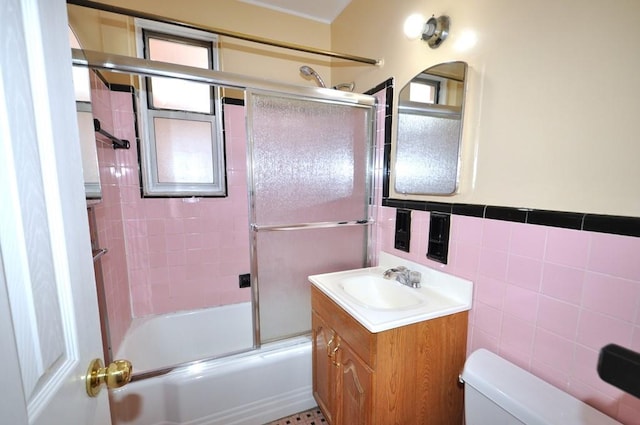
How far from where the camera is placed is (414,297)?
128 centimetres

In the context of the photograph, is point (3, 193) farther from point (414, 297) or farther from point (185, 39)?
point (185, 39)

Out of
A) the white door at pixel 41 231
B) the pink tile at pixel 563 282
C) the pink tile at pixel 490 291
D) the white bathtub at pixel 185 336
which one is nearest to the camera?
the white door at pixel 41 231

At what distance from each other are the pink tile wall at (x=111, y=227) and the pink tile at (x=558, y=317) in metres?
2.06

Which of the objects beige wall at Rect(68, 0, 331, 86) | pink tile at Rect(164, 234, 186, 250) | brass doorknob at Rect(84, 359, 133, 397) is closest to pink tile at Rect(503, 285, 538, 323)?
brass doorknob at Rect(84, 359, 133, 397)

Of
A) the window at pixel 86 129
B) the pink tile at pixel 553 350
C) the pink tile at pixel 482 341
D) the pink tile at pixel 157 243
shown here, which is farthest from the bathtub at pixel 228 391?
the pink tile at pixel 553 350

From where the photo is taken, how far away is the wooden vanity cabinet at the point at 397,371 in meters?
1.02

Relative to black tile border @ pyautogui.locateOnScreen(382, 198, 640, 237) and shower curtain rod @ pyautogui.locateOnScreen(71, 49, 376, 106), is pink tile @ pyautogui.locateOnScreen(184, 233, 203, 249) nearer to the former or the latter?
shower curtain rod @ pyautogui.locateOnScreen(71, 49, 376, 106)

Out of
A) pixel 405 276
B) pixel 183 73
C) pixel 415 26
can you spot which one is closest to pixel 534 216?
pixel 405 276

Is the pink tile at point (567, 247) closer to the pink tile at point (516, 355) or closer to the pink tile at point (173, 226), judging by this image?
the pink tile at point (516, 355)

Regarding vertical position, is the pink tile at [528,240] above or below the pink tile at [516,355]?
above

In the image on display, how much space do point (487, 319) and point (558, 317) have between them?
0.85ft

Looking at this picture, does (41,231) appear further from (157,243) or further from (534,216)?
(157,243)

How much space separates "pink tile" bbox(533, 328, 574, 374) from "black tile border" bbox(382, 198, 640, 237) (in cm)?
38

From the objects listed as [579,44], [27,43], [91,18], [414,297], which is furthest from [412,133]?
[91,18]
